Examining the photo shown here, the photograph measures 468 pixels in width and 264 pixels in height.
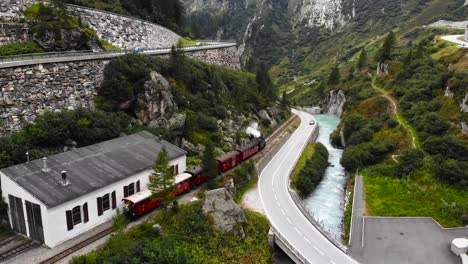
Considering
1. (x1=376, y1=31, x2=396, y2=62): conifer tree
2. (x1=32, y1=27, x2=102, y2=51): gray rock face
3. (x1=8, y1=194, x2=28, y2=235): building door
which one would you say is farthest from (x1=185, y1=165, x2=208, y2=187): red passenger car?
(x1=376, y1=31, x2=396, y2=62): conifer tree

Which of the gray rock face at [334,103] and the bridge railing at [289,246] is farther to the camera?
the gray rock face at [334,103]

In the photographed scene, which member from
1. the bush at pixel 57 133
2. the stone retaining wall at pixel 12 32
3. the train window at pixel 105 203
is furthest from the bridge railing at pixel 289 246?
the stone retaining wall at pixel 12 32

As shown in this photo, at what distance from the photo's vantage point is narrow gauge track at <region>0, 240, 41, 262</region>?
25691mm

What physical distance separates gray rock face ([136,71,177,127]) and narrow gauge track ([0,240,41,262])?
2078 centimetres

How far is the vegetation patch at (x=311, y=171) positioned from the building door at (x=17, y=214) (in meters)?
30.3

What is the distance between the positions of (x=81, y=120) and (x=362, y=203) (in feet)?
108

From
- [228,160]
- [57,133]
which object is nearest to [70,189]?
[57,133]

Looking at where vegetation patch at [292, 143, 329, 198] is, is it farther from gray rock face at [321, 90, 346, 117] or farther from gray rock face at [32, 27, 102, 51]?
gray rock face at [321, 90, 346, 117]

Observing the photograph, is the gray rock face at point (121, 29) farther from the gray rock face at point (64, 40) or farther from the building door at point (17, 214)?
the building door at point (17, 214)

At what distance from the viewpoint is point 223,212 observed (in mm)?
33875

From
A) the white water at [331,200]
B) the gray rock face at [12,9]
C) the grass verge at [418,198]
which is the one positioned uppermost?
the gray rock face at [12,9]

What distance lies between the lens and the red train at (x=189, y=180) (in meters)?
31.5

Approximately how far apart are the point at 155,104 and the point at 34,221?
22.1 metres

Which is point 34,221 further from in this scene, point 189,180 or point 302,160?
point 302,160
